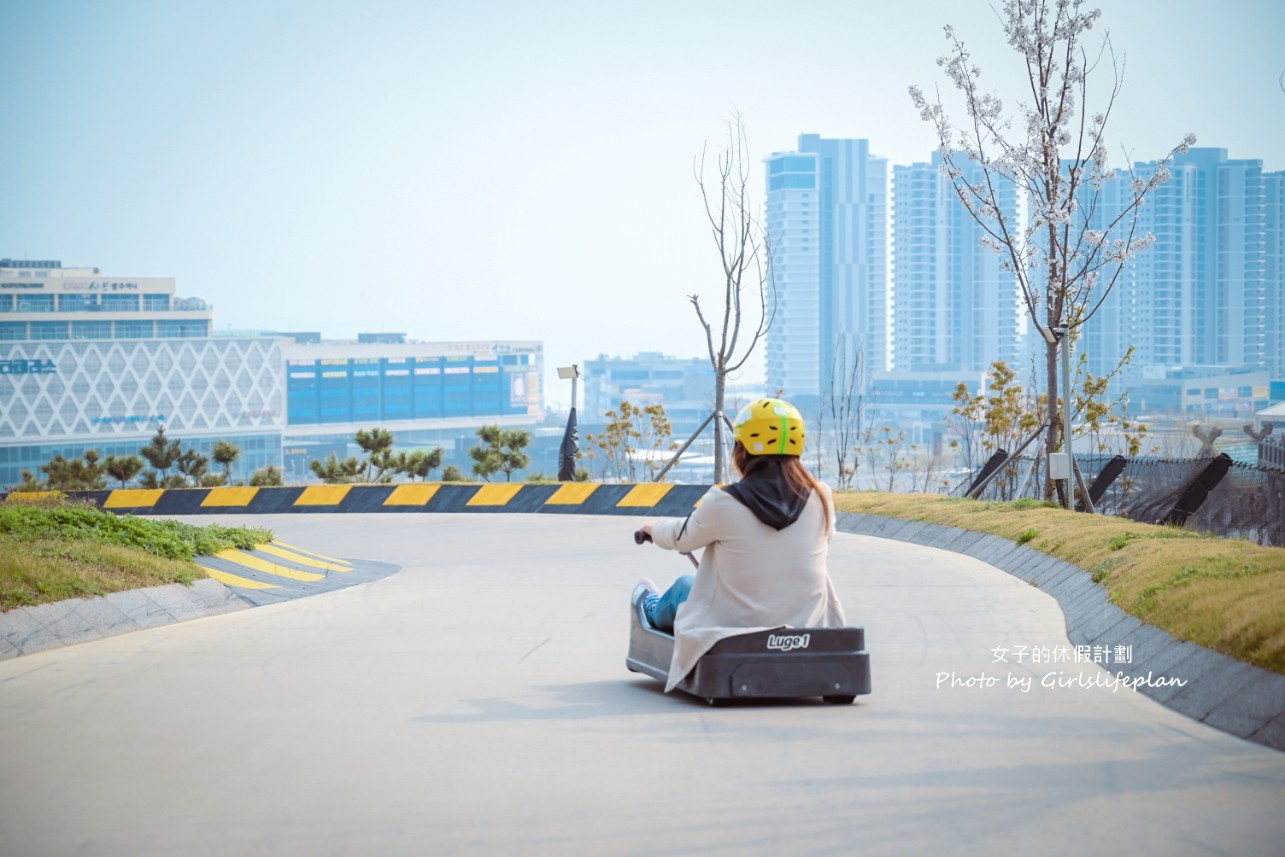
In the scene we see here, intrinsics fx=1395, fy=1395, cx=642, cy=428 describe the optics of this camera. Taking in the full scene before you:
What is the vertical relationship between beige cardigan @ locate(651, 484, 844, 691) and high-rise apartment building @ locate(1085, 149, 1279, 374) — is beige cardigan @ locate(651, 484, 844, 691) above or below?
below

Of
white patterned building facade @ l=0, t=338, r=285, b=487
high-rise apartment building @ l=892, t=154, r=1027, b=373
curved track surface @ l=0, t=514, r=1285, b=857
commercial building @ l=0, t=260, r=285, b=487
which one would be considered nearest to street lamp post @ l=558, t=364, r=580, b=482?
curved track surface @ l=0, t=514, r=1285, b=857

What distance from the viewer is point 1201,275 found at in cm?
9856

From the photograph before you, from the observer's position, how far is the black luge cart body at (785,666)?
23.3ft

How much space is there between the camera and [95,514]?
13.1 m

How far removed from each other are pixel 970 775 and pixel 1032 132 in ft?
54.3

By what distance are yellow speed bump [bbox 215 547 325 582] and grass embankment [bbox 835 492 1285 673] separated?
743 centimetres

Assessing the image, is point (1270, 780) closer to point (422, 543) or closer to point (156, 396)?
point (422, 543)

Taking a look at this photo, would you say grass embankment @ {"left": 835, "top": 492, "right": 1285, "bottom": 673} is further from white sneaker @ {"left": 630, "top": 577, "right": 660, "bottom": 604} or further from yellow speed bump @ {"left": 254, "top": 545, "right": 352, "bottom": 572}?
yellow speed bump @ {"left": 254, "top": 545, "right": 352, "bottom": 572}

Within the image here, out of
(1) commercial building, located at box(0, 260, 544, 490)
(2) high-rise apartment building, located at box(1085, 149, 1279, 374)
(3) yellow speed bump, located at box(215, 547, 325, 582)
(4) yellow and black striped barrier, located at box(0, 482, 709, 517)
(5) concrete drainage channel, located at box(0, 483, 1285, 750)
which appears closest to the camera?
(5) concrete drainage channel, located at box(0, 483, 1285, 750)

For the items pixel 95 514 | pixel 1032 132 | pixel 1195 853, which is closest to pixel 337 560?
pixel 95 514

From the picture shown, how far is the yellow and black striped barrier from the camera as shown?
25.9 meters

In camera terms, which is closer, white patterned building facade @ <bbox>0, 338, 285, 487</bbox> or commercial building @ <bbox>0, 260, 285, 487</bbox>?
white patterned building facade @ <bbox>0, 338, 285, 487</bbox>

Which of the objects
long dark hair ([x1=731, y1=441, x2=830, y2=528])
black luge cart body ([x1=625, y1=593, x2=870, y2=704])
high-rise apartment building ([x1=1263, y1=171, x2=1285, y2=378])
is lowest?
black luge cart body ([x1=625, y1=593, x2=870, y2=704])

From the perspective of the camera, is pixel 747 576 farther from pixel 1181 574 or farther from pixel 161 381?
pixel 161 381
